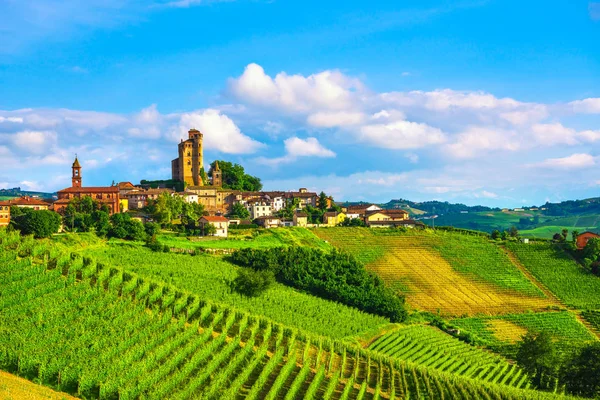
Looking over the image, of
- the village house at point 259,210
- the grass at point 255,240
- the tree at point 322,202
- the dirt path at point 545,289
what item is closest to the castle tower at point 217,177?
the village house at point 259,210

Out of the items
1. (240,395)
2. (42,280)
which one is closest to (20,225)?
(42,280)

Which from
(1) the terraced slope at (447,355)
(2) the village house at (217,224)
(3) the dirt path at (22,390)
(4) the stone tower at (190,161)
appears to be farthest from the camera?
(4) the stone tower at (190,161)

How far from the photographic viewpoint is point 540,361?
41031 millimetres

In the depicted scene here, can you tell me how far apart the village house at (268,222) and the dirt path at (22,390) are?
66.5 m

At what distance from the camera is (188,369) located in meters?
28.5

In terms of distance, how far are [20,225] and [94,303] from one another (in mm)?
32412

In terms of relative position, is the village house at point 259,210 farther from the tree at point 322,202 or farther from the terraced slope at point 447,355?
the terraced slope at point 447,355

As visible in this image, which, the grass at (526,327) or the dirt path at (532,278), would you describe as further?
the dirt path at (532,278)

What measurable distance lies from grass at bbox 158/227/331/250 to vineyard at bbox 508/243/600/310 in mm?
26519

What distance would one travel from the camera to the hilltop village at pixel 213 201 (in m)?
84.5

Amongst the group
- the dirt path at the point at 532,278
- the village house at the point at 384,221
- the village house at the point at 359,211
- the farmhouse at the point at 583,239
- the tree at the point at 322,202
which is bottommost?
the dirt path at the point at 532,278

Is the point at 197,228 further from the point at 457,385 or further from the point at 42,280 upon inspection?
the point at 457,385

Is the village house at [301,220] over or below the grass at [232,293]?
over

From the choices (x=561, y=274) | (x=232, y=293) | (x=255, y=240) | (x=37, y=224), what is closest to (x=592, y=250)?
(x=561, y=274)
